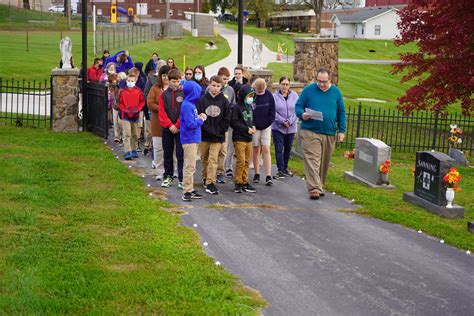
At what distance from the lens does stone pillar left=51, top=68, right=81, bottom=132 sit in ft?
58.9

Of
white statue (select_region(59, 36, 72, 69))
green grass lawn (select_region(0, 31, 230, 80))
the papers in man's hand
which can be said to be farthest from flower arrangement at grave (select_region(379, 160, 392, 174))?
green grass lawn (select_region(0, 31, 230, 80))

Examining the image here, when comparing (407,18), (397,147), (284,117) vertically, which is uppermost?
(407,18)

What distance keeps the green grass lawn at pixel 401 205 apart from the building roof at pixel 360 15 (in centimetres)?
6908

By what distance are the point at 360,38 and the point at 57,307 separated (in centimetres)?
8138

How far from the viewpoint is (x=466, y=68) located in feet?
64.7

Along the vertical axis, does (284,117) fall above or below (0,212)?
above

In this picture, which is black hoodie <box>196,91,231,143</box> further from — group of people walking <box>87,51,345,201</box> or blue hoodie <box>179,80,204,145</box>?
blue hoodie <box>179,80,204,145</box>

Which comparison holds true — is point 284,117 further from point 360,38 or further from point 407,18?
point 360,38

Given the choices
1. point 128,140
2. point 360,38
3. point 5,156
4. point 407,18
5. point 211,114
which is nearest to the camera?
point 211,114

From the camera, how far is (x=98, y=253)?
7.96 meters

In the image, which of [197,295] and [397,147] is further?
[397,147]

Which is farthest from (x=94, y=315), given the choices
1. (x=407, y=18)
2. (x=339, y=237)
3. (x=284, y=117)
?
(x=407, y=18)

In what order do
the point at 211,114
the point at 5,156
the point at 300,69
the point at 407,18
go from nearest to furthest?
the point at 211,114, the point at 5,156, the point at 407,18, the point at 300,69

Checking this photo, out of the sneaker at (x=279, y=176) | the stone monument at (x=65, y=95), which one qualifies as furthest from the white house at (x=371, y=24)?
the sneaker at (x=279, y=176)
